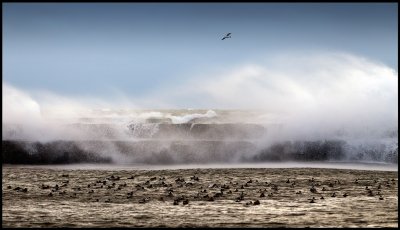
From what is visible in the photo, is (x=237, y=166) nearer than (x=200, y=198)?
No

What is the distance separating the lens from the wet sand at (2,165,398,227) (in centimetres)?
1241

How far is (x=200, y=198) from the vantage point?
16031 mm

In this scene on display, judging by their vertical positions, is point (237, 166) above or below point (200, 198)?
above

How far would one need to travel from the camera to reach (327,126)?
38156mm

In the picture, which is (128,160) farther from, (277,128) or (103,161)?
(277,128)

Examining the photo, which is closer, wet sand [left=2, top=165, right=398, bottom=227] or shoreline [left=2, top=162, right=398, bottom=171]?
wet sand [left=2, top=165, right=398, bottom=227]

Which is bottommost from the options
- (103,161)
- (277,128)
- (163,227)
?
A: (163,227)

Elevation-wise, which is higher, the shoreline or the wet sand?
the shoreline

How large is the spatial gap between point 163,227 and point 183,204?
10.5ft

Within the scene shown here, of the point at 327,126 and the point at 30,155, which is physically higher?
the point at 327,126

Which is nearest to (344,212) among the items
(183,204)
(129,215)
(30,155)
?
(183,204)

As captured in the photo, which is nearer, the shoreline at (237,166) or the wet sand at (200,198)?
the wet sand at (200,198)

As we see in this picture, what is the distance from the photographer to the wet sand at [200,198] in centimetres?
1241

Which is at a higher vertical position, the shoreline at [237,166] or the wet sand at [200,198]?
the shoreline at [237,166]
